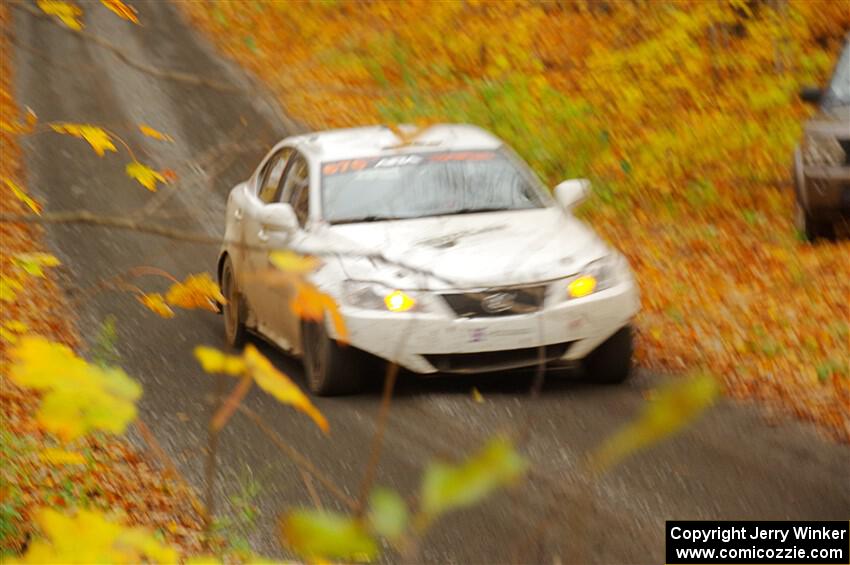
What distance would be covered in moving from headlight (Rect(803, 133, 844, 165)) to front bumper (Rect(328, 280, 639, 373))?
5.09 m

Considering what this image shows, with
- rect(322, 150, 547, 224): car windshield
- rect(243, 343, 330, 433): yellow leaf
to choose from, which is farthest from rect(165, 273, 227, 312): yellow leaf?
rect(322, 150, 547, 224): car windshield

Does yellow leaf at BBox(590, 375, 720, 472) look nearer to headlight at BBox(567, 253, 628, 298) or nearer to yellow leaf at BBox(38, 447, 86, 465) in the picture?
yellow leaf at BBox(38, 447, 86, 465)

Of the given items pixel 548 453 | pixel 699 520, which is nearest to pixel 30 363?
pixel 699 520

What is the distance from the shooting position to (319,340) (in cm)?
923

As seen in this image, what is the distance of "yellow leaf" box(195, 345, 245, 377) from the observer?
10.3 feet

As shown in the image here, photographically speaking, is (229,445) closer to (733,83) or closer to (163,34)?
(733,83)

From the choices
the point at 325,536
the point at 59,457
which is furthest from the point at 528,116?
the point at 325,536

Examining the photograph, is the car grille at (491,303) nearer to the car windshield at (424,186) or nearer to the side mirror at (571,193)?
the side mirror at (571,193)

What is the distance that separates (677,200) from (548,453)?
9597mm

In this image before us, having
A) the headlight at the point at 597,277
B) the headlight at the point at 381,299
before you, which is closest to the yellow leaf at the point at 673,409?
the headlight at the point at 381,299

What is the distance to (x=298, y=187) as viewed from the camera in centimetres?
1045

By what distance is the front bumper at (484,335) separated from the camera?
346 inches

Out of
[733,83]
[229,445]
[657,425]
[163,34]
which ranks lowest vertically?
[163,34]

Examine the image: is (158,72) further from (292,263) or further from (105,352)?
(105,352)
